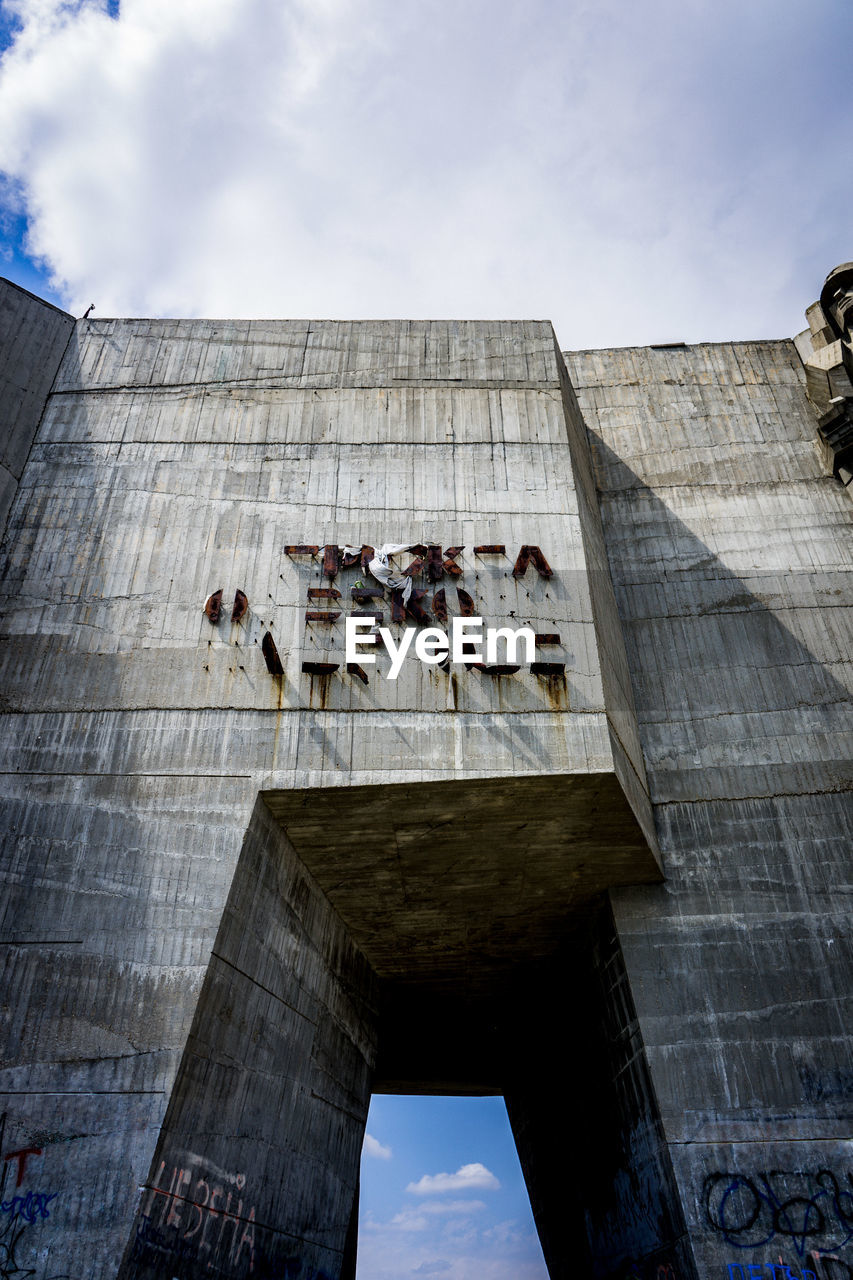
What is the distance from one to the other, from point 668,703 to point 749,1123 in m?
7.58

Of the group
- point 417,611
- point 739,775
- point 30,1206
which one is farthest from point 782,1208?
point 417,611

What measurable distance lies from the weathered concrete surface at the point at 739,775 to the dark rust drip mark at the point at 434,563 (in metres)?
5.01

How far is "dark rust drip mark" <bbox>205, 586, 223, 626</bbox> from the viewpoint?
15328 millimetres

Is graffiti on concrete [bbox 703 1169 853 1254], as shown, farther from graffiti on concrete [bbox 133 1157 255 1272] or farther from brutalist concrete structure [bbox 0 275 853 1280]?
graffiti on concrete [bbox 133 1157 255 1272]

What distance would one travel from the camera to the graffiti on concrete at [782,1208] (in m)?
12.4

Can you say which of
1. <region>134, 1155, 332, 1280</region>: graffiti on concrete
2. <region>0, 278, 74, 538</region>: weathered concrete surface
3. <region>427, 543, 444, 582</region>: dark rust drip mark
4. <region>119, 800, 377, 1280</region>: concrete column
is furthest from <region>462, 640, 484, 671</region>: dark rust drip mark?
<region>0, 278, 74, 538</region>: weathered concrete surface

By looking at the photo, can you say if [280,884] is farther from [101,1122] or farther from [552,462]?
[552,462]

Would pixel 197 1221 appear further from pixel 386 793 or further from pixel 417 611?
pixel 417 611

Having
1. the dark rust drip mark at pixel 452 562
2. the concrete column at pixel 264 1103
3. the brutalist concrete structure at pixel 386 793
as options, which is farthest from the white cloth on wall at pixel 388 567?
the concrete column at pixel 264 1103

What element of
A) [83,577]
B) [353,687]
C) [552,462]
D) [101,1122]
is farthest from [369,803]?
[552,462]

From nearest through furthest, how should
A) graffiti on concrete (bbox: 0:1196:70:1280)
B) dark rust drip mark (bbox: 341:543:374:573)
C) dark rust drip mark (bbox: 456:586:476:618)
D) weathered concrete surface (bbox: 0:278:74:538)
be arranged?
graffiti on concrete (bbox: 0:1196:70:1280)
dark rust drip mark (bbox: 456:586:476:618)
dark rust drip mark (bbox: 341:543:374:573)
weathered concrete surface (bbox: 0:278:74:538)

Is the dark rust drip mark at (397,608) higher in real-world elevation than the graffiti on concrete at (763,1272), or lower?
higher

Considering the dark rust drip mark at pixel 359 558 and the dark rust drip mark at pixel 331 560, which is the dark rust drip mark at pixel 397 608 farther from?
the dark rust drip mark at pixel 331 560

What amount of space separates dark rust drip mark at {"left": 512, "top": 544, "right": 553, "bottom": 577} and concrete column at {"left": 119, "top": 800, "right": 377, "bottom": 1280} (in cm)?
638
